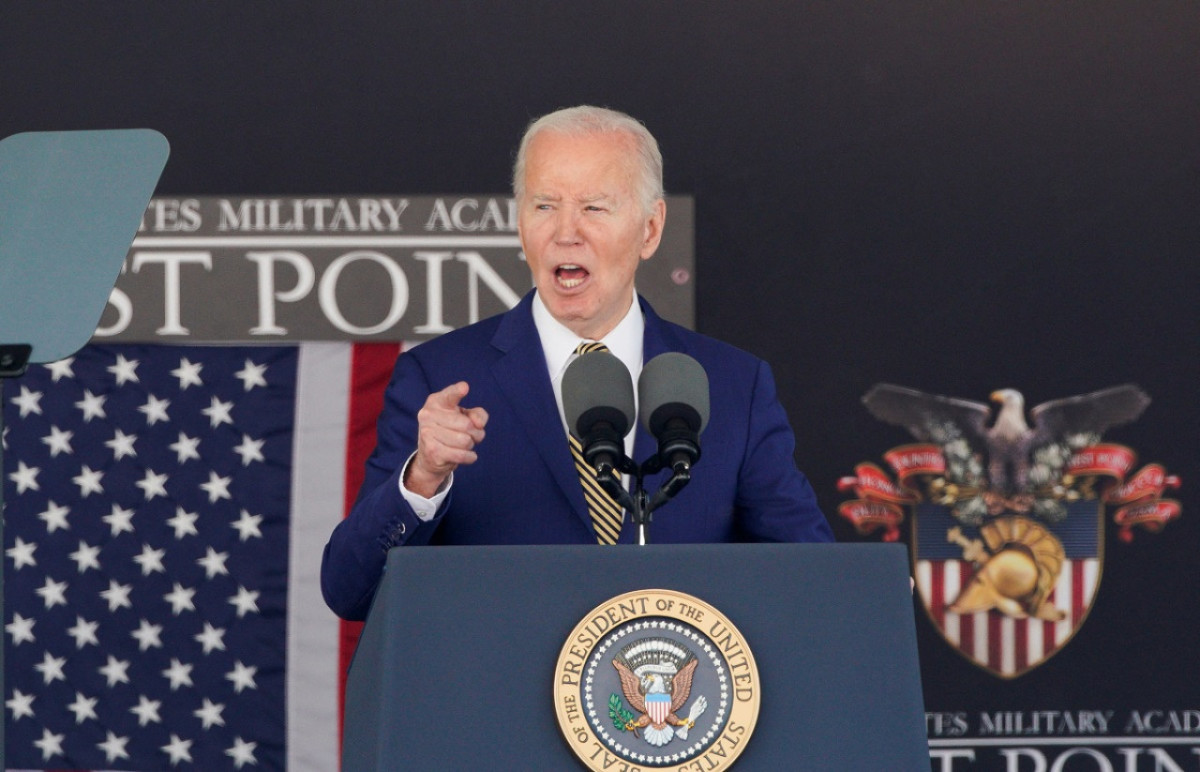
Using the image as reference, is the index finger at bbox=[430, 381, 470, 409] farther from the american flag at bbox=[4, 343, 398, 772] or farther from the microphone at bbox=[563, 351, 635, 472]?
the american flag at bbox=[4, 343, 398, 772]

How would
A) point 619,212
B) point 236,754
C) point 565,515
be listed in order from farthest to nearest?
point 236,754
point 619,212
point 565,515

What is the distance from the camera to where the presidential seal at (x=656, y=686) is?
4.61 feet

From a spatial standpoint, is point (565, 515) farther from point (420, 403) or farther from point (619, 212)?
point (619, 212)

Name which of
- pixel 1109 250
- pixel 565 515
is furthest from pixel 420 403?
pixel 1109 250

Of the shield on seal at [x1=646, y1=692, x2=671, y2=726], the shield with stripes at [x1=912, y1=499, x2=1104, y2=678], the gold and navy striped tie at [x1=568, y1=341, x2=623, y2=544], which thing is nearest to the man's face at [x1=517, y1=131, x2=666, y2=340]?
the gold and navy striped tie at [x1=568, y1=341, x2=623, y2=544]

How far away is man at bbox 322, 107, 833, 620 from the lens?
6.64 feet

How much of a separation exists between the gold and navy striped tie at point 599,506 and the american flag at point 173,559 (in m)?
1.45

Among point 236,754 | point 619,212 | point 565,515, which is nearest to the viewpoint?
point 565,515

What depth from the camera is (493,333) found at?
7.16 feet

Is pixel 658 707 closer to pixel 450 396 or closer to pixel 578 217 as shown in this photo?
pixel 450 396

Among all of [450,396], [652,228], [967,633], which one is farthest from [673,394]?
[967,633]

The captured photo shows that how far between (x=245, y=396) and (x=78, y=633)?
616 mm

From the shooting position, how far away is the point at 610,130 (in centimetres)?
214

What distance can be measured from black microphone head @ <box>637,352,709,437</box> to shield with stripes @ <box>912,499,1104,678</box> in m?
1.95
